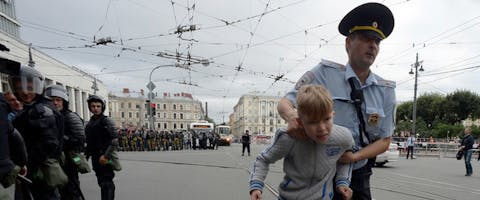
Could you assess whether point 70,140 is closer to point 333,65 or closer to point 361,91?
point 333,65

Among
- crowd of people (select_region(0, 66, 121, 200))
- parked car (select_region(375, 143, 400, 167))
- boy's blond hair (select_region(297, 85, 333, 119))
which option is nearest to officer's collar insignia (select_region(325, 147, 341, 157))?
boy's blond hair (select_region(297, 85, 333, 119))

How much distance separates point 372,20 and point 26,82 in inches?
134

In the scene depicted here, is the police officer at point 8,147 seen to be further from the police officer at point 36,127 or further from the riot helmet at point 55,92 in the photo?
the riot helmet at point 55,92

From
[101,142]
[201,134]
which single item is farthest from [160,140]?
[101,142]

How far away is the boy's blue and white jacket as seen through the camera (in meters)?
1.70

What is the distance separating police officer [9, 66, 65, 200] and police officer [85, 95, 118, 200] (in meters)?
1.14

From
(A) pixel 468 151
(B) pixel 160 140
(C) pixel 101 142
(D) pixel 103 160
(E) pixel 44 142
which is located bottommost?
Answer: (B) pixel 160 140

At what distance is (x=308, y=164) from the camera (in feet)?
5.68

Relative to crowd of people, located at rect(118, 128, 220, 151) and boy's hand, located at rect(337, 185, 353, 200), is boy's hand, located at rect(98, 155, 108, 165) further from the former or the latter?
crowd of people, located at rect(118, 128, 220, 151)

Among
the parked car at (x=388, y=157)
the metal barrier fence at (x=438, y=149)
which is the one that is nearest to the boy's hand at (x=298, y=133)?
the parked car at (x=388, y=157)

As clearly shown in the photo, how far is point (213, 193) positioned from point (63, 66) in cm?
3818

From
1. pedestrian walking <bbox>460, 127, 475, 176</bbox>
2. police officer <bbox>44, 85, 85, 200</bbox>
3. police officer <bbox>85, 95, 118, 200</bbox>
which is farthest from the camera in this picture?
pedestrian walking <bbox>460, 127, 475, 176</bbox>

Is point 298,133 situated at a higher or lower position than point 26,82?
lower

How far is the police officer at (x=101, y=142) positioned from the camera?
15.9 ft
